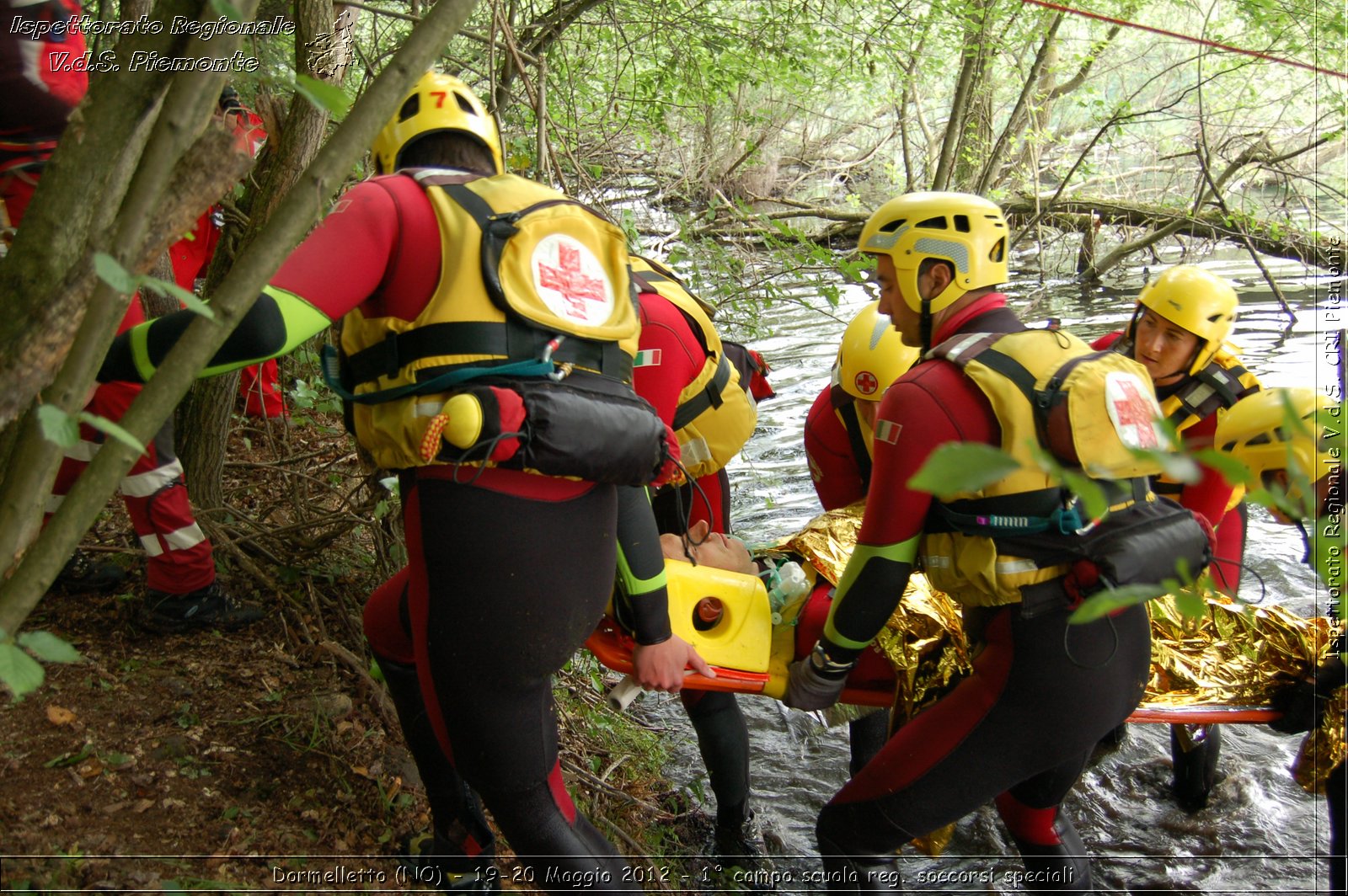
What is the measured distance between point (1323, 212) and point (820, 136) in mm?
7866

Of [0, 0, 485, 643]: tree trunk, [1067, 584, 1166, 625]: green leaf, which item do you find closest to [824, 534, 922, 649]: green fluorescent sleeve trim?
[1067, 584, 1166, 625]: green leaf

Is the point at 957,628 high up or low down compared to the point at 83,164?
down

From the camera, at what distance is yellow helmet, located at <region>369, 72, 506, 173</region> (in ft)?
7.92

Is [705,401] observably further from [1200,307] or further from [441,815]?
[1200,307]

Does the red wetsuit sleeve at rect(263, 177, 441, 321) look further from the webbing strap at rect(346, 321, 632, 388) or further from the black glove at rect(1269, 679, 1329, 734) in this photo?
the black glove at rect(1269, 679, 1329, 734)

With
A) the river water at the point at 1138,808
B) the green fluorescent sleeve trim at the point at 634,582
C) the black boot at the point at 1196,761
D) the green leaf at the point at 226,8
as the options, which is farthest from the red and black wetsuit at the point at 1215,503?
the green leaf at the point at 226,8

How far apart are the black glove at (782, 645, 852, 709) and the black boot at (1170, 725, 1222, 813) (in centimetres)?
208

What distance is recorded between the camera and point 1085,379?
2451 millimetres

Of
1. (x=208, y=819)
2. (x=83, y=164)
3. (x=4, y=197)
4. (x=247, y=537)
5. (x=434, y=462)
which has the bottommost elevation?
(x=208, y=819)

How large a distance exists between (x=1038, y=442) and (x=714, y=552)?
4.83 feet

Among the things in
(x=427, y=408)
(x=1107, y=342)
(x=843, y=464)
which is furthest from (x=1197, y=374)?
(x=427, y=408)

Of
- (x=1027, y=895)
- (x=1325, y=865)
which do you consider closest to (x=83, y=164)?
(x=1027, y=895)

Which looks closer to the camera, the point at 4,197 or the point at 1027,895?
the point at 4,197

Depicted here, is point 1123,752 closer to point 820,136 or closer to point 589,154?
point 589,154
